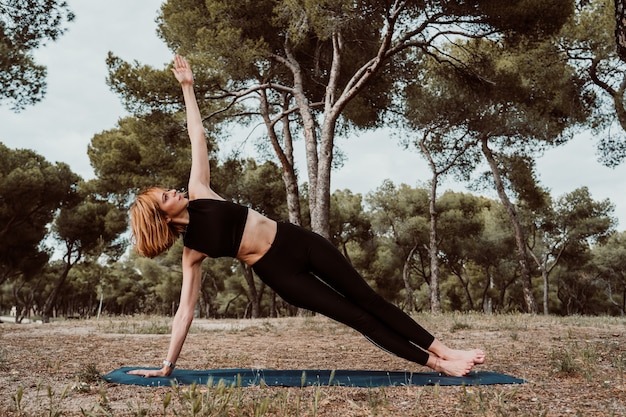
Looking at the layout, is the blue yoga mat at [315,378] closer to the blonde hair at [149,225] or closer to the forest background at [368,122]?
the blonde hair at [149,225]

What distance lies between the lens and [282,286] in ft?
10.9

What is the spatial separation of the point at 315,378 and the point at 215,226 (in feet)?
3.95

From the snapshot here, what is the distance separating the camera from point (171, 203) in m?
3.25

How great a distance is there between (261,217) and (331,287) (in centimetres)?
68

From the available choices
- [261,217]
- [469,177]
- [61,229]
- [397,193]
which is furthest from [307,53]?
[61,229]

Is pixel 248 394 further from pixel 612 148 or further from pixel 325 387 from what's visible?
pixel 612 148

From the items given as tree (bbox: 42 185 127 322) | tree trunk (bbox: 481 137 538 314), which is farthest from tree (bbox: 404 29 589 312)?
tree (bbox: 42 185 127 322)

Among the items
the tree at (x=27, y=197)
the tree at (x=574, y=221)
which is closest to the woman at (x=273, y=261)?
the tree at (x=27, y=197)

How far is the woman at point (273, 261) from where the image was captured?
3277 millimetres

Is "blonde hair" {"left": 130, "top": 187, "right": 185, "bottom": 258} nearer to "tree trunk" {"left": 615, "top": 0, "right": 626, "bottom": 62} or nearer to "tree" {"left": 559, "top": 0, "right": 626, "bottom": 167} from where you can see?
"tree trunk" {"left": 615, "top": 0, "right": 626, "bottom": 62}

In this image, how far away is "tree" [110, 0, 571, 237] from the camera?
1110 centimetres

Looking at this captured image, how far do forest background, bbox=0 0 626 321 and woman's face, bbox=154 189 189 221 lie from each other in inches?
177

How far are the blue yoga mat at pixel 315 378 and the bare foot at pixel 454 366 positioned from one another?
0.14 ft

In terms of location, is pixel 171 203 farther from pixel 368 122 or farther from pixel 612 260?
pixel 612 260
